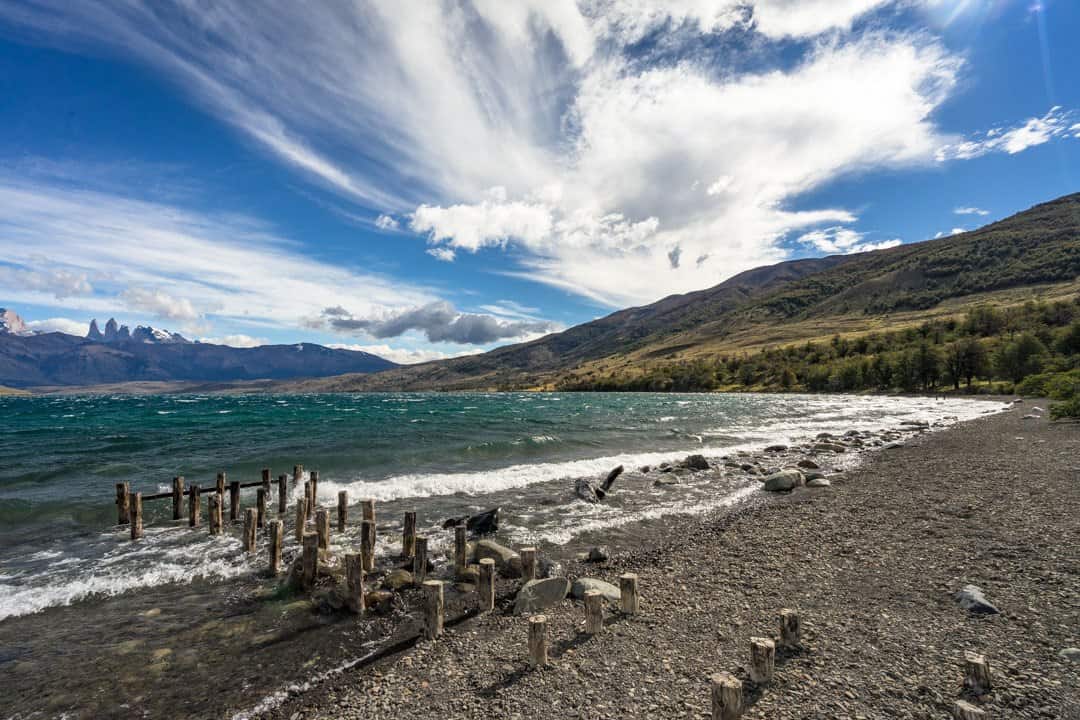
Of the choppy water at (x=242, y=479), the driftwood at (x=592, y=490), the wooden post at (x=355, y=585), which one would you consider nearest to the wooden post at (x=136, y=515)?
the choppy water at (x=242, y=479)

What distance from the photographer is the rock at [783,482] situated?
2603 cm

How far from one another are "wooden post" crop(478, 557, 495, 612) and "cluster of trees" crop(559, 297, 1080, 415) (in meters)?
55.1

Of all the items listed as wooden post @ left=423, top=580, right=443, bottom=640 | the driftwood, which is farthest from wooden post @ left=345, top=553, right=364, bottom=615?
the driftwood

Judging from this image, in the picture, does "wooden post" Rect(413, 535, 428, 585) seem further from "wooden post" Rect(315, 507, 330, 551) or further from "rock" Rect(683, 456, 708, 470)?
"rock" Rect(683, 456, 708, 470)

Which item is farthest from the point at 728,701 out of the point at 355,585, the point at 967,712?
the point at 355,585

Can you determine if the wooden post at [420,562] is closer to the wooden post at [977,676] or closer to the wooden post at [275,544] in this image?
the wooden post at [275,544]

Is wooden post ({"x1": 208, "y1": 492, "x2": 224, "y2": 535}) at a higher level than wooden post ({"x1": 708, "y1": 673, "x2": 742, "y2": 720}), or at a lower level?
lower

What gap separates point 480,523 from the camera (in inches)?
822

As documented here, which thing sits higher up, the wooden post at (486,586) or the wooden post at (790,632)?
the wooden post at (790,632)

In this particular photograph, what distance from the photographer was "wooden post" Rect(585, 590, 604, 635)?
10.8 m

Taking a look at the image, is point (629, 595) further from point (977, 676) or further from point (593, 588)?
point (977, 676)

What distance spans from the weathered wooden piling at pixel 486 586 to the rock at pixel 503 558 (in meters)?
2.70

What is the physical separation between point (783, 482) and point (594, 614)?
64.7ft

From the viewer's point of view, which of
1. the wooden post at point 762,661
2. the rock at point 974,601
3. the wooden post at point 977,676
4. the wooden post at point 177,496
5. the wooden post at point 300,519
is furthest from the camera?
the wooden post at point 177,496
